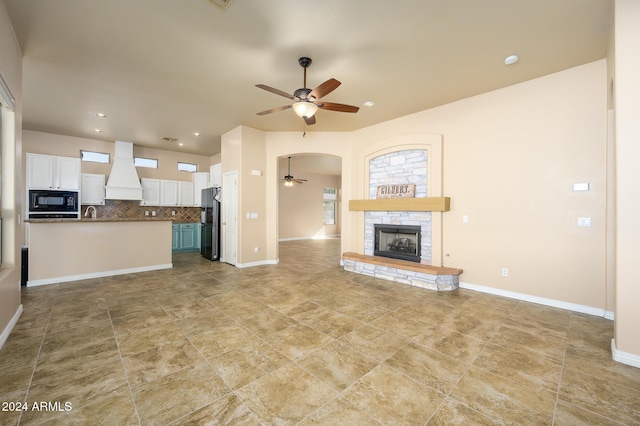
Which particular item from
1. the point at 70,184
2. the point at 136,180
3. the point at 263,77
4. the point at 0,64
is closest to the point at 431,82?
the point at 263,77

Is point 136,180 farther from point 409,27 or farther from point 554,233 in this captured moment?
point 554,233

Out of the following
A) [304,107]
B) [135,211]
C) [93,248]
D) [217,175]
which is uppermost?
[304,107]

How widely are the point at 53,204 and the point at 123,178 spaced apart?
1.46 metres

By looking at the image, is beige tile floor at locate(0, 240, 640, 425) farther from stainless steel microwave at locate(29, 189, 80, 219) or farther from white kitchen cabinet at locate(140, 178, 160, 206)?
white kitchen cabinet at locate(140, 178, 160, 206)

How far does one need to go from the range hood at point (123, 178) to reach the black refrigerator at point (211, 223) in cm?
181

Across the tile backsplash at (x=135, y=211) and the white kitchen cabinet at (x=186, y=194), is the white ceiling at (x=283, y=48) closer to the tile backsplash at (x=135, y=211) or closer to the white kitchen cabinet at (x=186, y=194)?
the tile backsplash at (x=135, y=211)

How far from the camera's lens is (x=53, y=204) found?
596 centimetres

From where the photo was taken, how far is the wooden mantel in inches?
178

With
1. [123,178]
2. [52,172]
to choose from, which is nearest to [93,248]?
[123,178]

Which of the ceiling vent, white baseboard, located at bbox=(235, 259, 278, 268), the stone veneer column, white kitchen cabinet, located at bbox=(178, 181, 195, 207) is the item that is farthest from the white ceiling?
white kitchen cabinet, located at bbox=(178, 181, 195, 207)

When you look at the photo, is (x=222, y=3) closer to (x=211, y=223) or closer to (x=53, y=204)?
(x=211, y=223)

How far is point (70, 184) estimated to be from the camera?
628 centimetres

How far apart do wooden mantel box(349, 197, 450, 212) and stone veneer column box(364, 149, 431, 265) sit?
0.20m

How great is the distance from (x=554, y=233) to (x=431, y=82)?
2697 millimetres
